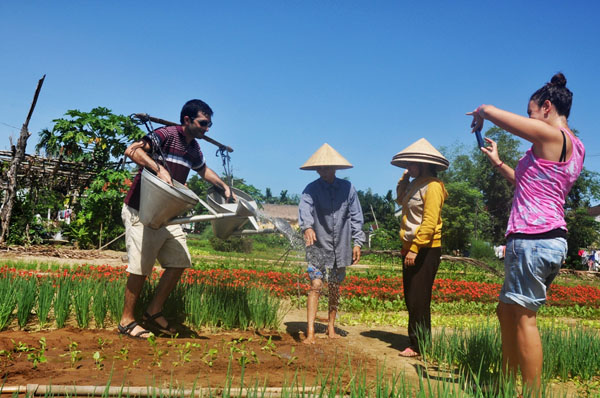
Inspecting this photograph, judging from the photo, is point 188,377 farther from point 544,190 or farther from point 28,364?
point 544,190

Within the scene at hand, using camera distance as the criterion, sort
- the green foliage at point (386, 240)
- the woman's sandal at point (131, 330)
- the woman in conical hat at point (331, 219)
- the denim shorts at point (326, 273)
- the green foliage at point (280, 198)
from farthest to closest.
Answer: the green foliage at point (280, 198) < the green foliage at point (386, 240) < the woman in conical hat at point (331, 219) < the denim shorts at point (326, 273) < the woman's sandal at point (131, 330)

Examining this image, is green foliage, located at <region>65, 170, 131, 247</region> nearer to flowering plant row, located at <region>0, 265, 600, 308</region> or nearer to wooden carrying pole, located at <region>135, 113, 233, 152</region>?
flowering plant row, located at <region>0, 265, 600, 308</region>

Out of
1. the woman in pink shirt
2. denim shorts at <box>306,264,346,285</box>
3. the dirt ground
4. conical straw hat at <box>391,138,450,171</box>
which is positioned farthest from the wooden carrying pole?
the woman in pink shirt

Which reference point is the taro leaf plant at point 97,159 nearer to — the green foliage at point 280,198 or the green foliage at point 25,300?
the green foliage at point 25,300

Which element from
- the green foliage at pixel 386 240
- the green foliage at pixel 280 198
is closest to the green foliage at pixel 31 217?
the green foliage at pixel 386 240

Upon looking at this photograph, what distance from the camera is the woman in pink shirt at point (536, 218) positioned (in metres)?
2.46

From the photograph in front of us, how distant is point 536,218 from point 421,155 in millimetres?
1497

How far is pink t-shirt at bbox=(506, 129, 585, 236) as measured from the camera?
2.49m

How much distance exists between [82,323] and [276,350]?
1565mm

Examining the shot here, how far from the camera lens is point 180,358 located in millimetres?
3039

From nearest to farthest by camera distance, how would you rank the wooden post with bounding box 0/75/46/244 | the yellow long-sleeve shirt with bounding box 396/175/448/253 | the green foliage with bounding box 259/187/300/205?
1. the yellow long-sleeve shirt with bounding box 396/175/448/253
2. the wooden post with bounding box 0/75/46/244
3. the green foliage with bounding box 259/187/300/205

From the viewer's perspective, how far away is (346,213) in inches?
178

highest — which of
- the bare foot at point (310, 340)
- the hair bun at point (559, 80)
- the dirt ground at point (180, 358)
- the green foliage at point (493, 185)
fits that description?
the green foliage at point (493, 185)

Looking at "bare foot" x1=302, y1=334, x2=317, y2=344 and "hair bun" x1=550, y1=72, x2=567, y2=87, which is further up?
"hair bun" x1=550, y1=72, x2=567, y2=87
